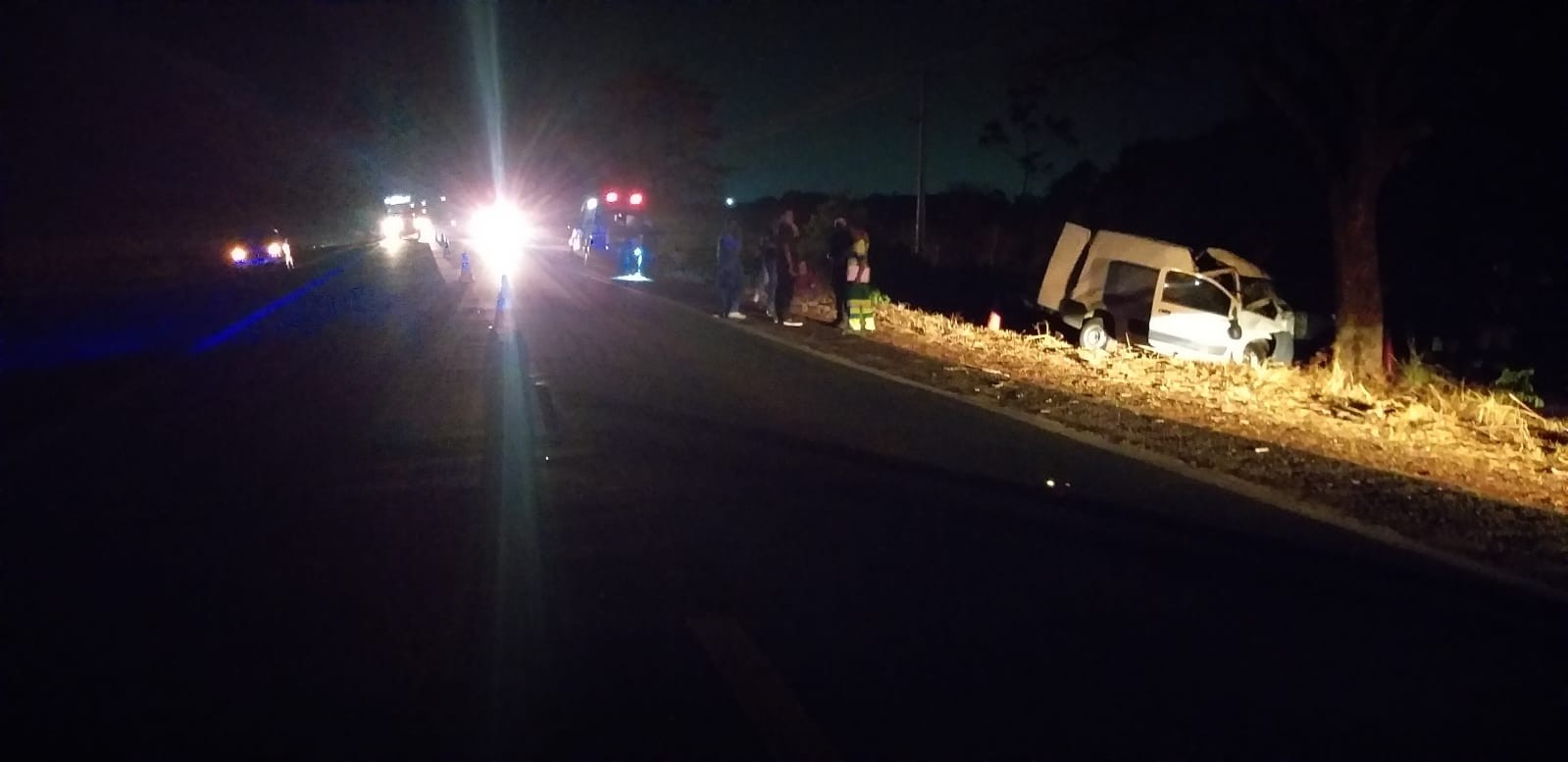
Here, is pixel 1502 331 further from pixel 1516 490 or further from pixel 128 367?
pixel 128 367

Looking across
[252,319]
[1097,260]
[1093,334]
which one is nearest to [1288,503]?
[1093,334]

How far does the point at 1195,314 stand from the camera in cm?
2294

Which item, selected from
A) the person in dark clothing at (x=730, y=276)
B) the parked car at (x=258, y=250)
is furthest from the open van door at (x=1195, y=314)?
the parked car at (x=258, y=250)

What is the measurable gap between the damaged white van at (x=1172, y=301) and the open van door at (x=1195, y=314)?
15 mm

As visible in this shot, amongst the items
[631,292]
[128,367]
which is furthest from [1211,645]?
[631,292]

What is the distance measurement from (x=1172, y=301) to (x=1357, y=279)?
412 cm

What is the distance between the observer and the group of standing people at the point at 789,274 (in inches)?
928

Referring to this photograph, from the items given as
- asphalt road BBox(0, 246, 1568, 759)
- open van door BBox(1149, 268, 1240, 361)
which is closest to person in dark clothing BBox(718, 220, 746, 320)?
open van door BBox(1149, 268, 1240, 361)

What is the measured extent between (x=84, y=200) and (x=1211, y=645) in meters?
51.6

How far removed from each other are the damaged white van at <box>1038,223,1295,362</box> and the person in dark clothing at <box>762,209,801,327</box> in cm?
460

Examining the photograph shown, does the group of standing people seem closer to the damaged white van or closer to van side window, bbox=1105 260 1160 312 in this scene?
the damaged white van

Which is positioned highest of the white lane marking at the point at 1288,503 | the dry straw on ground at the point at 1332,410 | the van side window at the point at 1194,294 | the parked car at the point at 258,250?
the van side window at the point at 1194,294

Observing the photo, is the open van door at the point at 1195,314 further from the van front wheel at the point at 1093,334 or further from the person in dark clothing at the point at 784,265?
the person in dark clothing at the point at 784,265

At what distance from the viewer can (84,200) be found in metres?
50.7
